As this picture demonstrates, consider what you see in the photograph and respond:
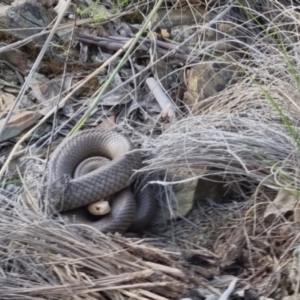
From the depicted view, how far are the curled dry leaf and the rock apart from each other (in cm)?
81

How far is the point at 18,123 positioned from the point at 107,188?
83 cm

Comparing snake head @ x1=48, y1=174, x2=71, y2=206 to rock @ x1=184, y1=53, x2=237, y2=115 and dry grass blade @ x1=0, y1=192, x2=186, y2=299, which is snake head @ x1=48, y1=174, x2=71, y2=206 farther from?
rock @ x1=184, y1=53, x2=237, y2=115

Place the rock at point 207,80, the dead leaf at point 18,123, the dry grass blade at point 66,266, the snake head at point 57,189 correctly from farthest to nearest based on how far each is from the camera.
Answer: the dead leaf at point 18,123 < the rock at point 207,80 < the snake head at point 57,189 < the dry grass blade at point 66,266

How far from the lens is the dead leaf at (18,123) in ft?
13.2

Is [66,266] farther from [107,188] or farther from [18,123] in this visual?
[18,123]

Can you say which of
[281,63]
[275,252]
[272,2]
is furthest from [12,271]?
[272,2]

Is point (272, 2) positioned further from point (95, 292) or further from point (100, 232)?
point (95, 292)

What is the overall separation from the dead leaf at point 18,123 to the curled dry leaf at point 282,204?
4.70ft

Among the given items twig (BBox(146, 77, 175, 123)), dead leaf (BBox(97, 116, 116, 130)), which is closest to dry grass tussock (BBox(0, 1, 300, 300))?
twig (BBox(146, 77, 175, 123))

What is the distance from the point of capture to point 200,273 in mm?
2945

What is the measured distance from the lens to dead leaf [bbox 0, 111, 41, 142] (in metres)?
4.02

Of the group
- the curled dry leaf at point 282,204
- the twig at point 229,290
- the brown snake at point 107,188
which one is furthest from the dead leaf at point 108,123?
the twig at point 229,290

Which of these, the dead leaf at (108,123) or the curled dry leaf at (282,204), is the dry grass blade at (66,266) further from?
the dead leaf at (108,123)

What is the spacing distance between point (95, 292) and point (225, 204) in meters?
0.96
